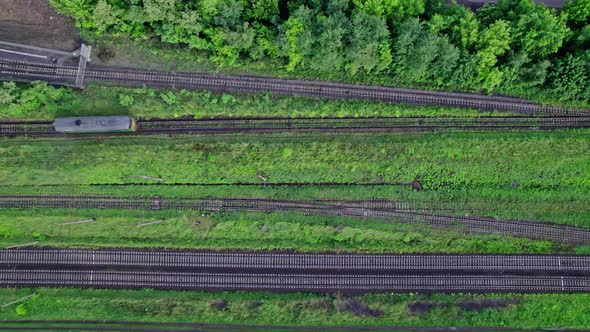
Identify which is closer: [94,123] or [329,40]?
[329,40]

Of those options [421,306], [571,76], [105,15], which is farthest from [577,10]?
[105,15]

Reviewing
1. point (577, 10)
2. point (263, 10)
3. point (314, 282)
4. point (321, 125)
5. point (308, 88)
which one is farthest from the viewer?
point (321, 125)

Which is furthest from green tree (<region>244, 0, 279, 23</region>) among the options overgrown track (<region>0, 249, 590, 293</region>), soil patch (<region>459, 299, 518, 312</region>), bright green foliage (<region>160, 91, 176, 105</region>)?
soil patch (<region>459, 299, 518, 312</region>)

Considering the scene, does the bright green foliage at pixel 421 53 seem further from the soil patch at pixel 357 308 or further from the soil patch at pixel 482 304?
the soil patch at pixel 357 308

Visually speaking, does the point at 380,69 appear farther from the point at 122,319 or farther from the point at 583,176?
the point at 122,319

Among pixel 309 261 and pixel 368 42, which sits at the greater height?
pixel 368 42

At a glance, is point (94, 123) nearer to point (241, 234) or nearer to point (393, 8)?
point (241, 234)

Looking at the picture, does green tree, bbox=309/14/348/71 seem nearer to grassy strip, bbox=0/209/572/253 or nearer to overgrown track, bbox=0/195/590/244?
overgrown track, bbox=0/195/590/244

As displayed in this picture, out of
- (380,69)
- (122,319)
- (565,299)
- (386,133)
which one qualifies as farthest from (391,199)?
(122,319)
